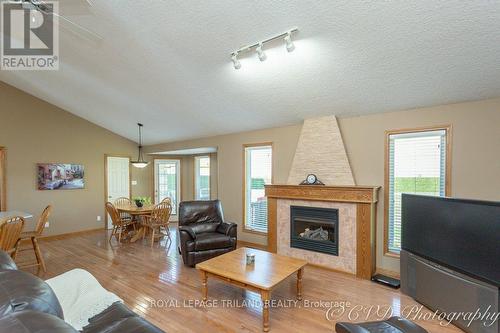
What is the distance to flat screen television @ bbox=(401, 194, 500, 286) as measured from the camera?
7.07 ft

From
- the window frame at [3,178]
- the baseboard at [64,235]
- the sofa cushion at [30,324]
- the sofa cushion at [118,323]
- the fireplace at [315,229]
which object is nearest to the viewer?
the sofa cushion at [30,324]

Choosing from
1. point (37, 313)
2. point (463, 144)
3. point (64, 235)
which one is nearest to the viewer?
point (37, 313)

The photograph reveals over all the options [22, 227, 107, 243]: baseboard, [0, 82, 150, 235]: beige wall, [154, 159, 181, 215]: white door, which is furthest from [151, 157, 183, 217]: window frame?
[22, 227, 107, 243]: baseboard

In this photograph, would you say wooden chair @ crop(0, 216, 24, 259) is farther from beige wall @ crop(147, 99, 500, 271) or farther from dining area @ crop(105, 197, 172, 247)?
beige wall @ crop(147, 99, 500, 271)

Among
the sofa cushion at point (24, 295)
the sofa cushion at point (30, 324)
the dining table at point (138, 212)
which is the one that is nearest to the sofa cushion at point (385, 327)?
the sofa cushion at point (30, 324)

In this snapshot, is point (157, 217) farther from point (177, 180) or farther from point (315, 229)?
point (315, 229)

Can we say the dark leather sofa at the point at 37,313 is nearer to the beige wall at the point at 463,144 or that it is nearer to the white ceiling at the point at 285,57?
the white ceiling at the point at 285,57

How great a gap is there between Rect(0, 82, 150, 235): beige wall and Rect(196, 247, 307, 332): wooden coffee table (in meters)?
4.90

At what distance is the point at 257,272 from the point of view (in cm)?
272

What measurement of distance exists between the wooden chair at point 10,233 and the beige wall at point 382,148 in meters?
3.46

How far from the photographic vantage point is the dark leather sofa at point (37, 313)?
0.94m

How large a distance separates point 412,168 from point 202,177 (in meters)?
5.52

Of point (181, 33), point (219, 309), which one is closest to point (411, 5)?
point (181, 33)

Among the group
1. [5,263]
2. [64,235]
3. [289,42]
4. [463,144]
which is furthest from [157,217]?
[463,144]
